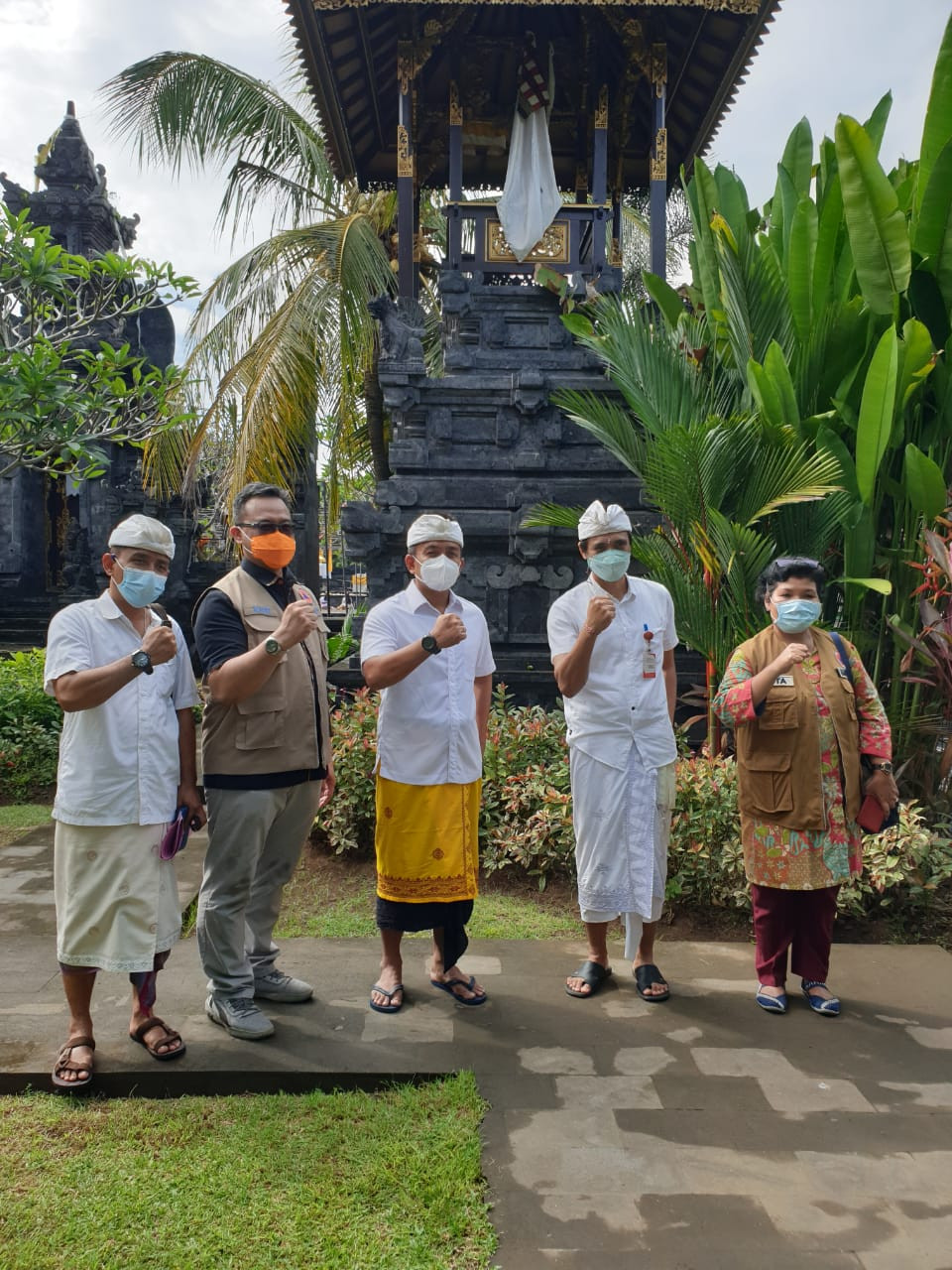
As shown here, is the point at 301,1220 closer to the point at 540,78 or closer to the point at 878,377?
the point at 878,377

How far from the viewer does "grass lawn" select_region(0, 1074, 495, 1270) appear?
2.16 meters

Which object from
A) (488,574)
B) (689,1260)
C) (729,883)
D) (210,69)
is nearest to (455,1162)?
(689,1260)

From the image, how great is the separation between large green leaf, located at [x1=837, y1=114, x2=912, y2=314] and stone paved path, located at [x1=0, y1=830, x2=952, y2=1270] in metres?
3.01

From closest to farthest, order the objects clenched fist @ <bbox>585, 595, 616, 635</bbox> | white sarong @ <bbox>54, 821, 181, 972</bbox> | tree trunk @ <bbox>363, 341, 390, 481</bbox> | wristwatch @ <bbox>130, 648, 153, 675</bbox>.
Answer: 1. wristwatch @ <bbox>130, 648, 153, 675</bbox>
2. white sarong @ <bbox>54, 821, 181, 972</bbox>
3. clenched fist @ <bbox>585, 595, 616, 635</bbox>
4. tree trunk @ <bbox>363, 341, 390, 481</bbox>

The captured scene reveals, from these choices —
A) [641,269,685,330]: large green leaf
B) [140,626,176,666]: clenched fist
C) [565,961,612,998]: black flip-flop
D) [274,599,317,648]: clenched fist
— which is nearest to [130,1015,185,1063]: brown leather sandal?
[140,626,176,666]: clenched fist

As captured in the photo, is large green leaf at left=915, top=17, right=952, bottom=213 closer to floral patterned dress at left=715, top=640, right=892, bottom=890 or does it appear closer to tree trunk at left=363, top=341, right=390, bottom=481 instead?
floral patterned dress at left=715, top=640, right=892, bottom=890

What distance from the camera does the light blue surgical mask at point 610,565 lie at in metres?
3.41

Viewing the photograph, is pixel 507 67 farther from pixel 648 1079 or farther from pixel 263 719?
pixel 648 1079

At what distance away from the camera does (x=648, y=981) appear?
11.5ft

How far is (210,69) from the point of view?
10977 millimetres

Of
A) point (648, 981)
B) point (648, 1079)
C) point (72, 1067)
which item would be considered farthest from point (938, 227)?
point (72, 1067)

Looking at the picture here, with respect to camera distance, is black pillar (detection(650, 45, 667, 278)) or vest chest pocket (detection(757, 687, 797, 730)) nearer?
vest chest pocket (detection(757, 687, 797, 730))

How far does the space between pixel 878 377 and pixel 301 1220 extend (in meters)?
3.84

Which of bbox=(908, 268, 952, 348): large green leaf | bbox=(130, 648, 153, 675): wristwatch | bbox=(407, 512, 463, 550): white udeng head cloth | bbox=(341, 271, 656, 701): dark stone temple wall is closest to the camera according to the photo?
bbox=(130, 648, 153, 675): wristwatch
